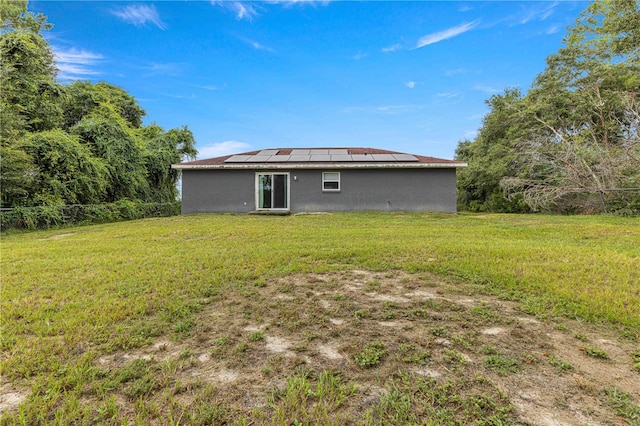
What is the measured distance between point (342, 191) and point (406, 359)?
11.0 meters

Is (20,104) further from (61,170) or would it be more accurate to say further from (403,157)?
(403,157)

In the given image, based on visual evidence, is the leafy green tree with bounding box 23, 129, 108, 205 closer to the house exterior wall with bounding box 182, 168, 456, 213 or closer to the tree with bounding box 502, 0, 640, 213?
the house exterior wall with bounding box 182, 168, 456, 213

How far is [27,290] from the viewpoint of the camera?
133 inches

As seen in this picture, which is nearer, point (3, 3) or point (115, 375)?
point (115, 375)

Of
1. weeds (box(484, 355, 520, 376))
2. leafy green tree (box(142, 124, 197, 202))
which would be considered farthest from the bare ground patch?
leafy green tree (box(142, 124, 197, 202))

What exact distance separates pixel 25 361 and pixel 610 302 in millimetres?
4863

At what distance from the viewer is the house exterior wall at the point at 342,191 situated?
41.2 feet

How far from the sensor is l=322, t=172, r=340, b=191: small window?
504 inches

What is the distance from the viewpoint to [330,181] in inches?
505

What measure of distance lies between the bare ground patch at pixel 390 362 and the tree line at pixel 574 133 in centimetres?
1239

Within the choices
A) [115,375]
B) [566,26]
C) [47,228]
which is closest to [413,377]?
[115,375]

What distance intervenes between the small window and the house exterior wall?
6.3 inches

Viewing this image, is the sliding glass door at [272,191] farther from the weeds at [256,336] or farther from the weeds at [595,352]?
the weeds at [595,352]

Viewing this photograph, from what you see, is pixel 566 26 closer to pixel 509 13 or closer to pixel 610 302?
pixel 509 13
